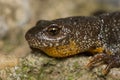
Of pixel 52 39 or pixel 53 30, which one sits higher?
pixel 53 30

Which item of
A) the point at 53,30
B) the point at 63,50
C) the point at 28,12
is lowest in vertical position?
the point at 63,50

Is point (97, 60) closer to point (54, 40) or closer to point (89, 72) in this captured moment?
point (89, 72)

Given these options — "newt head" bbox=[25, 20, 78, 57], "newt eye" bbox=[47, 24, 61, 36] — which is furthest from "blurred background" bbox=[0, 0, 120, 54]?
"newt eye" bbox=[47, 24, 61, 36]

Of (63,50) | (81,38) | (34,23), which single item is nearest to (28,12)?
(34,23)

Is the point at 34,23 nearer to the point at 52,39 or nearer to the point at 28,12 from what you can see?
the point at 28,12

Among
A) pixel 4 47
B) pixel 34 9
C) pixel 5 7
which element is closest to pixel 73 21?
pixel 4 47

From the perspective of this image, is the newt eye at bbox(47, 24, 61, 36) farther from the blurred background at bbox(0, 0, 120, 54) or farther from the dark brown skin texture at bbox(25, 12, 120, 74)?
the blurred background at bbox(0, 0, 120, 54)
